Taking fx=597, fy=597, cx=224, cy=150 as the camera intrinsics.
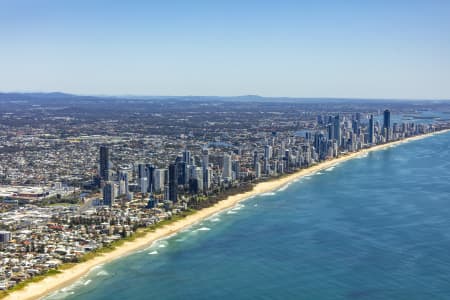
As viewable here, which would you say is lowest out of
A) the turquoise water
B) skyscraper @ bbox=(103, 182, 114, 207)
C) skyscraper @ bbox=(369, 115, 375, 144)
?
the turquoise water

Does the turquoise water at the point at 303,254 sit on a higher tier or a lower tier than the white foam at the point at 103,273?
higher

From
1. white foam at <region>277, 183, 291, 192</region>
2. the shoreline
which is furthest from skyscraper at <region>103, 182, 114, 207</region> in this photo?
white foam at <region>277, 183, 291, 192</region>

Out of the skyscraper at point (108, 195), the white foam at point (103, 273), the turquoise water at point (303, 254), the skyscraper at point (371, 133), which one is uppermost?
the skyscraper at point (371, 133)

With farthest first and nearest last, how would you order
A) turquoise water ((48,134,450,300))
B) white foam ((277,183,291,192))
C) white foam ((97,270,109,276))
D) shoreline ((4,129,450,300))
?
white foam ((277,183,291,192)) < white foam ((97,270,109,276)) < shoreline ((4,129,450,300)) < turquoise water ((48,134,450,300))

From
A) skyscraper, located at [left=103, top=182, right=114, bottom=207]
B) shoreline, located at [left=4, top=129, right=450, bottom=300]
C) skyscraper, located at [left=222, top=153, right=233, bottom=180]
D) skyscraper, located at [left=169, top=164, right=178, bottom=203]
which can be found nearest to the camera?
shoreline, located at [left=4, top=129, right=450, bottom=300]

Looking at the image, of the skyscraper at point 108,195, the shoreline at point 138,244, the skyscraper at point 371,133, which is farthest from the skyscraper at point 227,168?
the skyscraper at point 371,133

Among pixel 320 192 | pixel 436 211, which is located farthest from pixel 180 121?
pixel 436 211

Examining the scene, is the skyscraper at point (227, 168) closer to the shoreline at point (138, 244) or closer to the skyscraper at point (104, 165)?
the shoreline at point (138, 244)

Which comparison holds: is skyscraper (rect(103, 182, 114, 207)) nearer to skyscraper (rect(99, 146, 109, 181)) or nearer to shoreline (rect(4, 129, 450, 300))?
shoreline (rect(4, 129, 450, 300))

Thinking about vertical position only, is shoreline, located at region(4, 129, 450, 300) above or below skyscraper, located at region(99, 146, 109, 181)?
below

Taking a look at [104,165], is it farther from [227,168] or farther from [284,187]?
[284,187]
